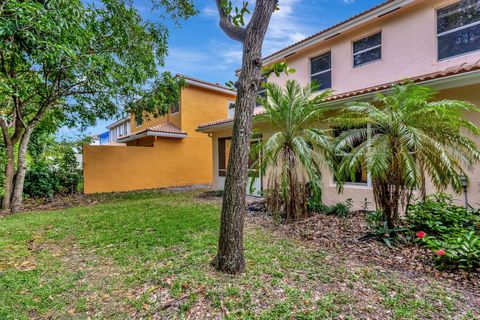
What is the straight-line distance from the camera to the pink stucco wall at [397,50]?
780cm

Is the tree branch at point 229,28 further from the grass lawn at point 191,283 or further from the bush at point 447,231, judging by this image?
the bush at point 447,231

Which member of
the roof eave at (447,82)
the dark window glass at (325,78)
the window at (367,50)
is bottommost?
the roof eave at (447,82)

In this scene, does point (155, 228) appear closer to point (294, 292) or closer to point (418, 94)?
point (294, 292)

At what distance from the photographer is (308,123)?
316 inches

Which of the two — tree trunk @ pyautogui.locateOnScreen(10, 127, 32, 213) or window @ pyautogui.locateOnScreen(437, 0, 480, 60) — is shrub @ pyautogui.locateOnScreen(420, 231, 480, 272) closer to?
window @ pyautogui.locateOnScreen(437, 0, 480, 60)

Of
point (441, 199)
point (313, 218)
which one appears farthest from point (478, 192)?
point (313, 218)

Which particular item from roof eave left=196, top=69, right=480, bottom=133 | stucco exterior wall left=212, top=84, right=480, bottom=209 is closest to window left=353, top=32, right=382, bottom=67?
roof eave left=196, top=69, right=480, bottom=133

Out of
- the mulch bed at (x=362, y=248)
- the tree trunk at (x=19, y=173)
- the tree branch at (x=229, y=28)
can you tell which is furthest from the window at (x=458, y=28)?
the tree trunk at (x=19, y=173)

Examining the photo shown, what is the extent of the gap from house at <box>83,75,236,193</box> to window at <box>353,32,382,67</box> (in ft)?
30.6

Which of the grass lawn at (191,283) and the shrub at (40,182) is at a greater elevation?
the shrub at (40,182)

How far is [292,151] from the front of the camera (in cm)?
675

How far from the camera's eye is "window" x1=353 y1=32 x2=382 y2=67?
9.10 metres

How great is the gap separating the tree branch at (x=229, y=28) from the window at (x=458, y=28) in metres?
7.32

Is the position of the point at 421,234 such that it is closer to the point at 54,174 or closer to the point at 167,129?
the point at 167,129
